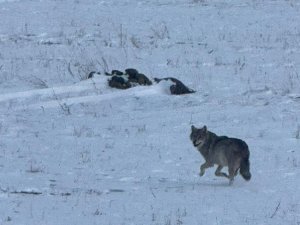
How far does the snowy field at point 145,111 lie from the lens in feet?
24.8

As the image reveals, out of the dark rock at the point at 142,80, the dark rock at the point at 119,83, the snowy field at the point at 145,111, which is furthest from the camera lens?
the dark rock at the point at 142,80

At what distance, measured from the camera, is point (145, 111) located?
1295 cm

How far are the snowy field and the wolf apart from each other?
18 centimetres

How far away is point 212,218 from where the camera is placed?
7078 mm

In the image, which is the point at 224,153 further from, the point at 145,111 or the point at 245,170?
the point at 145,111

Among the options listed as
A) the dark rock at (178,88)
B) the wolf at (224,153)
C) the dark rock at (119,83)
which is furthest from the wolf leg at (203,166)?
the dark rock at (119,83)

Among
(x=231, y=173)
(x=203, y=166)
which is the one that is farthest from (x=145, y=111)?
(x=231, y=173)

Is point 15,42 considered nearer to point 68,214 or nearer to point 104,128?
point 104,128

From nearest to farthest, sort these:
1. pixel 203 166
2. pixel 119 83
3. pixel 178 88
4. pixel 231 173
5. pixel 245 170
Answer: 1. pixel 245 170
2. pixel 231 173
3. pixel 203 166
4. pixel 178 88
5. pixel 119 83

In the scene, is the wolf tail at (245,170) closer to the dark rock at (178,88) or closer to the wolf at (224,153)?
the wolf at (224,153)

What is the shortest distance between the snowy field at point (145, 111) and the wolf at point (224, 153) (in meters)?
0.18

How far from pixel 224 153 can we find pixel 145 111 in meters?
4.66

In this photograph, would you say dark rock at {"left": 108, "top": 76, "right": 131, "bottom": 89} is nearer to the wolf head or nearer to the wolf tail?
the wolf head

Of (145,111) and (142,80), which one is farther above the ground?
(142,80)
